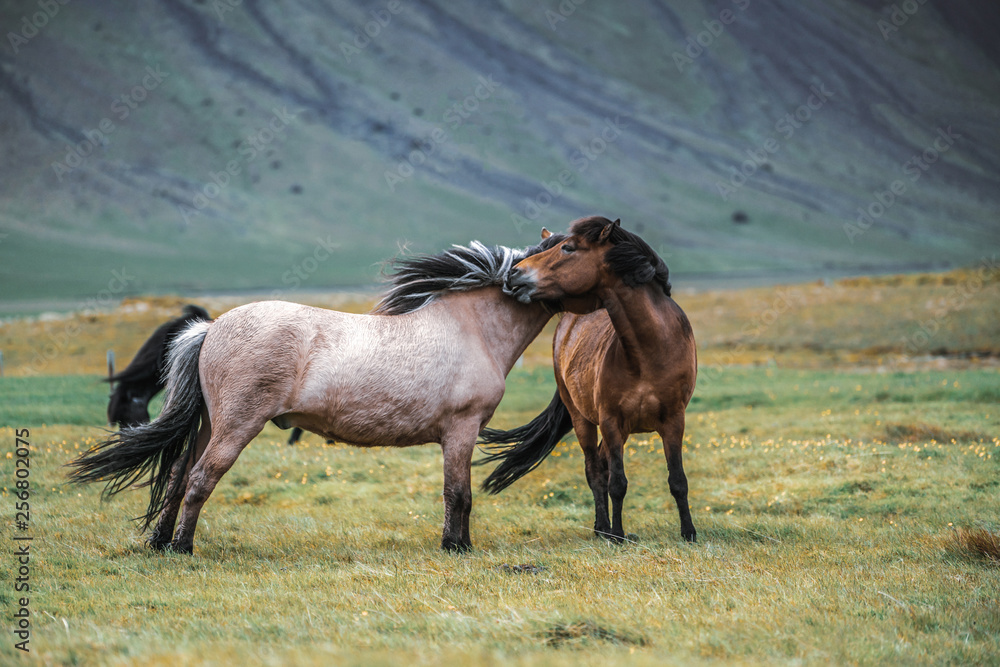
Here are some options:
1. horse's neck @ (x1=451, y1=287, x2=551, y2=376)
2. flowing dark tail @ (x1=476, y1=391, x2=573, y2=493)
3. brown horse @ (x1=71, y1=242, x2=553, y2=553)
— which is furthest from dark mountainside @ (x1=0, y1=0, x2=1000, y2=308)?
brown horse @ (x1=71, y1=242, x2=553, y2=553)

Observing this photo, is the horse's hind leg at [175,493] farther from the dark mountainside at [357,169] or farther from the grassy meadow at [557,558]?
the dark mountainside at [357,169]

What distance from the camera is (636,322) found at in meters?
8.34

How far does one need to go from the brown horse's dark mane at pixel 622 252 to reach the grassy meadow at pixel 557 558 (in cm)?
255

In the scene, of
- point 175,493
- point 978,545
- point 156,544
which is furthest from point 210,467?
point 978,545

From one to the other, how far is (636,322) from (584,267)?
774 millimetres

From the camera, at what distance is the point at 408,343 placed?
26.0ft

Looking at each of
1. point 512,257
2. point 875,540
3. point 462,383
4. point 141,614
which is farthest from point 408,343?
point 875,540

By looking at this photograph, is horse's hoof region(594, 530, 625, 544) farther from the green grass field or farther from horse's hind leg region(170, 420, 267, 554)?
horse's hind leg region(170, 420, 267, 554)

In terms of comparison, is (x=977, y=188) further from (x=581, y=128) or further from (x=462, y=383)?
(x=462, y=383)

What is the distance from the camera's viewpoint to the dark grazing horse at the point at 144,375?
36.6 ft

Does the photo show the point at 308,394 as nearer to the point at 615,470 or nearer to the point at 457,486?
the point at 457,486

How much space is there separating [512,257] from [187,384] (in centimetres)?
336

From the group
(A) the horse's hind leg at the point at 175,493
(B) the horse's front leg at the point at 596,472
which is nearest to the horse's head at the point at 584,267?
(B) the horse's front leg at the point at 596,472

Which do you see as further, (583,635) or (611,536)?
(611,536)
